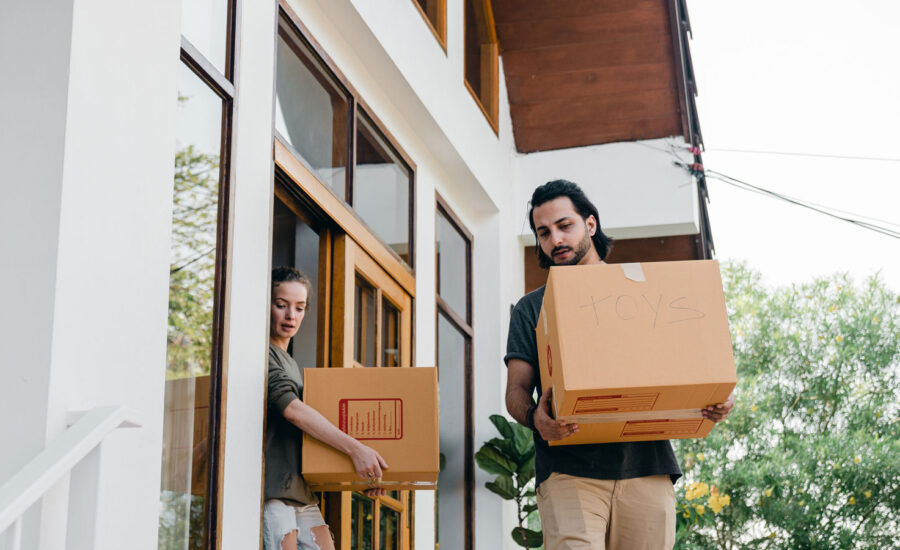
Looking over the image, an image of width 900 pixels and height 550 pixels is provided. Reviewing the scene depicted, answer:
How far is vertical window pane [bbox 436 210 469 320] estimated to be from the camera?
18.7 feet

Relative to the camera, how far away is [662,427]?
2.62 meters

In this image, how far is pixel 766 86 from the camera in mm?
17719

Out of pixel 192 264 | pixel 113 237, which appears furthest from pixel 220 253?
pixel 113 237

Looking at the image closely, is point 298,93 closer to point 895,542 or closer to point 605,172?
point 605,172

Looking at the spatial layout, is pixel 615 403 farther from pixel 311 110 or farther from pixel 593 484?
pixel 311 110

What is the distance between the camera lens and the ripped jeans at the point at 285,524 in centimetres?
319

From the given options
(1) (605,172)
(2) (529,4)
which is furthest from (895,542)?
(2) (529,4)

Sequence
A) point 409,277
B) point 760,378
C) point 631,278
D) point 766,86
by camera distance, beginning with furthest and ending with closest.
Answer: point 766,86 → point 760,378 → point 409,277 → point 631,278

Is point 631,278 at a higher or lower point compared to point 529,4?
lower

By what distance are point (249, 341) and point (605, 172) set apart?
417cm

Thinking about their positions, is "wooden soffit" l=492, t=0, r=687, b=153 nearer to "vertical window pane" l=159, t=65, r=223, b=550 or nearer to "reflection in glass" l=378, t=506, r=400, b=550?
"reflection in glass" l=378, t=506, r=400, b=550

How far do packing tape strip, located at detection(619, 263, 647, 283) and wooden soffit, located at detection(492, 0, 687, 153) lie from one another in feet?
14.5

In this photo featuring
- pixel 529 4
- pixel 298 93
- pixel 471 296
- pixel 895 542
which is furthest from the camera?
pixel 895 542

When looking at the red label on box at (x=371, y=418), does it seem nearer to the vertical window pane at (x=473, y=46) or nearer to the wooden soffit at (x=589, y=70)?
the vertical window pane at (x=473, y=46)
